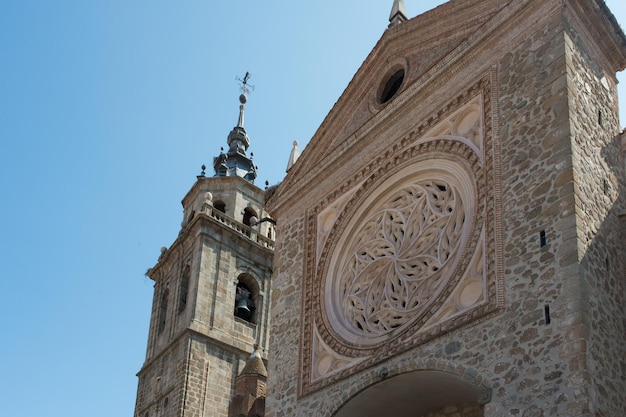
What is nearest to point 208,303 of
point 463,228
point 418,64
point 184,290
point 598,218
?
point 184,290

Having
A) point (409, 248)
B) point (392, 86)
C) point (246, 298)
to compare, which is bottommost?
point (409, 248)

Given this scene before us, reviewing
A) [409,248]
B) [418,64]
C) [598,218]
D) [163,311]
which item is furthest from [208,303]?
[598,218]

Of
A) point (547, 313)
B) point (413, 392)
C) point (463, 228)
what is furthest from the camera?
point (413, 392)

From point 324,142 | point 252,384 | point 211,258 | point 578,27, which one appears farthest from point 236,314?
point 578,27

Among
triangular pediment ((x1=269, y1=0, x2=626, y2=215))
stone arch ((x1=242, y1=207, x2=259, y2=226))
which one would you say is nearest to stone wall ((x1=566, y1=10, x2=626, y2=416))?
triangular pediment ((x1=269, y1=0, x2=626, y2=215))

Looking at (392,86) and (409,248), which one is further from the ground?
(392,86)

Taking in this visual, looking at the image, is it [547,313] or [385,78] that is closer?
[547,313]

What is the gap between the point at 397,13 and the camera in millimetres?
16906

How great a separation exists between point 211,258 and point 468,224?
1849 cm

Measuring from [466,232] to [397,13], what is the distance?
6.11 m

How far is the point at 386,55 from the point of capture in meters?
16.0

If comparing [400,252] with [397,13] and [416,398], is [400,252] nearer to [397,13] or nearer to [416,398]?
[416,398]

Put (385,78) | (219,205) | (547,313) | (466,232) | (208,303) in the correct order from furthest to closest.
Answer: (219,205) < (208,303) < (385,78) < (466,232) < (547,313)

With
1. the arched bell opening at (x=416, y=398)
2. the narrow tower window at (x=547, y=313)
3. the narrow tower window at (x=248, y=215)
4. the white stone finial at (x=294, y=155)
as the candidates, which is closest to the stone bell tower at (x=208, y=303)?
the narrow tower window at (x=248, y=215)
